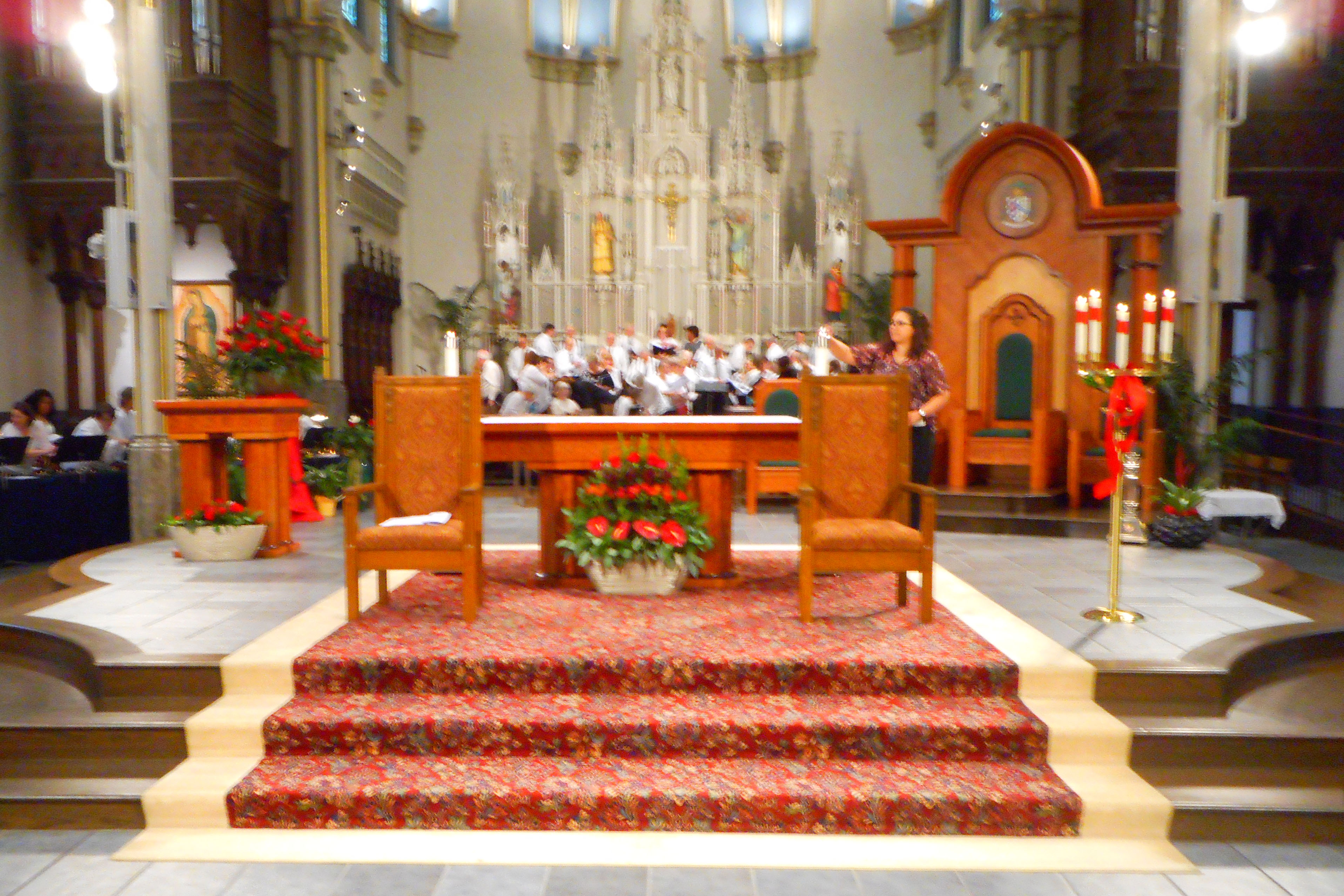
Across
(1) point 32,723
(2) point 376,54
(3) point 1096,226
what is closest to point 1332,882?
(1) point 32,723

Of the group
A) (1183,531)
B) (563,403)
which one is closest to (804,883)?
(1183,531)

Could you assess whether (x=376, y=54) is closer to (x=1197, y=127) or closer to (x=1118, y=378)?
(x=1197, y=127)

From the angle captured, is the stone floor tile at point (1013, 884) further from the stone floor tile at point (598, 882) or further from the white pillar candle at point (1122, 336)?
the white pillar candle at point (1122, 336)

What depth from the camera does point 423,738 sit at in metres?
3.40

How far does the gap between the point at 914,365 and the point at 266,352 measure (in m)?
3.85

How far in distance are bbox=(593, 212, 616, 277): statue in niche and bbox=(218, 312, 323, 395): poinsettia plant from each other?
9.19 meters

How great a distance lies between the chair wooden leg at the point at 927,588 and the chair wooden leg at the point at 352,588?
7.60 ft

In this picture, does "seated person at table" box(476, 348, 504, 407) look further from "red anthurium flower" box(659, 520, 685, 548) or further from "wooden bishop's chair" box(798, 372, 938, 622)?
"wooden bishop's chair" box(798, 372, 938, 622)

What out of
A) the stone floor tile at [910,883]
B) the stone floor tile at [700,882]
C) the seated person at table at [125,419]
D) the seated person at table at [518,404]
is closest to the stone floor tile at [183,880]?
the stone floor tile at [700,882]

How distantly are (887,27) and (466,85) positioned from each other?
6684mm

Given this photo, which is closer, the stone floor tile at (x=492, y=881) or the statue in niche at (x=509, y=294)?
the stone floor tile at (x=492, y=881)

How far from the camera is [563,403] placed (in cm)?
907

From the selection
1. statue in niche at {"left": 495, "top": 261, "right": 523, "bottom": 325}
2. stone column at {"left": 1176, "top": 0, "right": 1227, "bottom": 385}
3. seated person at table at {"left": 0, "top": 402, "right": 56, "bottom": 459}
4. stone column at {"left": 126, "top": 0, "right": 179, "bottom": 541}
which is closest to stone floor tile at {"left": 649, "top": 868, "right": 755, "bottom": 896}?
stone column at {"left": 126, "top": 0, "right": 179, "bottom": 541}

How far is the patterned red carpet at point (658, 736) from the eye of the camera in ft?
10.3
